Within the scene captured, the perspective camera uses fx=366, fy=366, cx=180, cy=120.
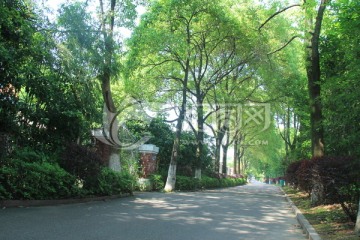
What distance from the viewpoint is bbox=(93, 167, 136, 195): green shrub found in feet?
42.5

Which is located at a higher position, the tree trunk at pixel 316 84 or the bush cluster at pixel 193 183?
the tree trunk at pixel 316 84

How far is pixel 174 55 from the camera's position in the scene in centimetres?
2331

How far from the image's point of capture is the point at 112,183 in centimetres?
1392

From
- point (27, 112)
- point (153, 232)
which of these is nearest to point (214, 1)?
point (27, 112)

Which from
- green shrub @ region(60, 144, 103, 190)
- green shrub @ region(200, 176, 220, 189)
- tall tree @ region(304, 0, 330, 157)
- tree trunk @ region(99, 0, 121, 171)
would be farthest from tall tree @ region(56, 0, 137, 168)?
green shrub @ region(200, 176, 220, 189)

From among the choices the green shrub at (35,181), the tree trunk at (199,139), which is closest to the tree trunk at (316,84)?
the green shrub at (35,181)

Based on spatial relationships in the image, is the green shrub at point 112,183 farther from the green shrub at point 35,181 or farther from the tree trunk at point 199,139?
the tree trunk at point 199,139

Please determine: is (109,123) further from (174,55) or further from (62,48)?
(174,55)

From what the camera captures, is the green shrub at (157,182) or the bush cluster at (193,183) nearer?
the green shrub at (157,182)

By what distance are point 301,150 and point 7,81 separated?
689 inches

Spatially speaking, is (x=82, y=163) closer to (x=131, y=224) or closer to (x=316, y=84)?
(x=131, y=224)

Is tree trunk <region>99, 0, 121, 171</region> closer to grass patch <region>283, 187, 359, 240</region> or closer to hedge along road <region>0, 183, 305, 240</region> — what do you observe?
hedge along road <region>0, 183, 305, 240</region>

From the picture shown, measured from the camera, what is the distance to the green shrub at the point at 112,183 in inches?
510

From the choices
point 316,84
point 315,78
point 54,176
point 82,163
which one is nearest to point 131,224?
point 54,176
